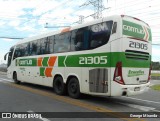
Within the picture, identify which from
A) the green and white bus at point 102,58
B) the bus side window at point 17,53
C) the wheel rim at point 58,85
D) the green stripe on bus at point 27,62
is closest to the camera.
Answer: the green and white bus at point 102,58

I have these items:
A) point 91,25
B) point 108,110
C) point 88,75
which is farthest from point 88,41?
point 108,110

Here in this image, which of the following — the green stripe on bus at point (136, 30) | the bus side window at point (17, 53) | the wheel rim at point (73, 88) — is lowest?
the wheel rim at point (73, 88)

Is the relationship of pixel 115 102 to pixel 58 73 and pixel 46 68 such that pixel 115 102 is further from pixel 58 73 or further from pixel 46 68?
pixel 46 68

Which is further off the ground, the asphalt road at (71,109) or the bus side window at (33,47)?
Answer: the bus side window at (33,47)

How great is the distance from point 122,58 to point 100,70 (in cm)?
103

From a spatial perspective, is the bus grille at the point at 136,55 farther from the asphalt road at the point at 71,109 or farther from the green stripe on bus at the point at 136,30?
the asphalt road at the point at 71,109

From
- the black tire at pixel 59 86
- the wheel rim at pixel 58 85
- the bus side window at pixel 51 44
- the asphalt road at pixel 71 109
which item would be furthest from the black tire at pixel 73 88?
the bus side window at pixel 51 44

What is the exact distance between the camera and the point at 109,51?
36.4ft

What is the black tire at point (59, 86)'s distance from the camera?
46.4ft

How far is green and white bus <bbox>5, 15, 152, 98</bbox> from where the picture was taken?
11.0m

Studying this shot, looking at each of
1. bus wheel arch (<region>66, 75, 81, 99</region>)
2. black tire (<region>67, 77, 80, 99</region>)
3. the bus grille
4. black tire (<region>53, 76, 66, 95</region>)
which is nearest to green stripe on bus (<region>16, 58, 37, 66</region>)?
black tire (<region>53, 76, 66, 95</region>)

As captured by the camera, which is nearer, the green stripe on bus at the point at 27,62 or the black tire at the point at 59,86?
the black tire at the point at 59,86

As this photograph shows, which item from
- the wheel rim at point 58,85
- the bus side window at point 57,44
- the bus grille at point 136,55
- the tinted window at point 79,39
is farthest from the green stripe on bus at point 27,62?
the bus grille at point 136,55

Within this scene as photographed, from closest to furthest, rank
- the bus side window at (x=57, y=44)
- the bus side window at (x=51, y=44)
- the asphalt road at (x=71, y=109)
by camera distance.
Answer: the asphalt road at (x=71, y=109), the bus side window at (x=57, y=44), the bus side window at (x=51, y=44)
